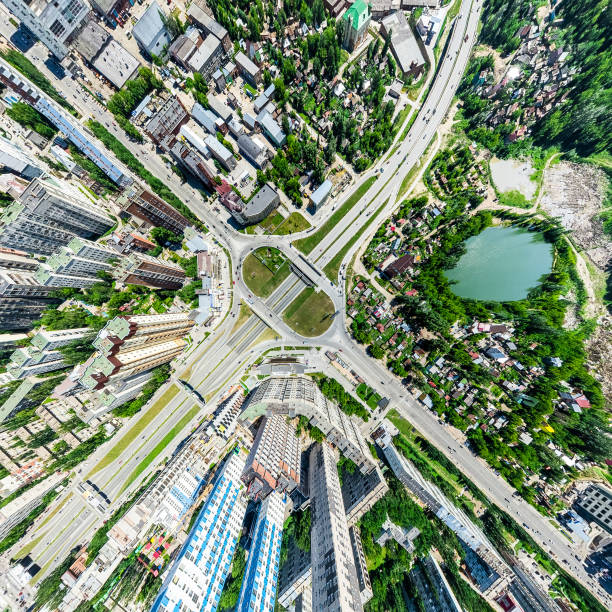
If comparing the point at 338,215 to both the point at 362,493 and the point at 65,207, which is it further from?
the point at 362,493

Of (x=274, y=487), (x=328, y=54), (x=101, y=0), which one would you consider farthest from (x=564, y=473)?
(x=101, y=0)

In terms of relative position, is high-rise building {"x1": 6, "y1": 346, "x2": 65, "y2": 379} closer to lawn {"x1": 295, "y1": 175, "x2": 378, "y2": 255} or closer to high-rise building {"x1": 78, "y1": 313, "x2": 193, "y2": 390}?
high-rise building {"x1": 78, "y1": 313, "x2": 193, "y2": 390}

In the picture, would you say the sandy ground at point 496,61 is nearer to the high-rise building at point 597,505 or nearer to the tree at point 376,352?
the tree at point 376,352

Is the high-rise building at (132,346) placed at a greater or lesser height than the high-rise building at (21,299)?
greater

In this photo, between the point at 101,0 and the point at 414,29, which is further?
the point at 414,29

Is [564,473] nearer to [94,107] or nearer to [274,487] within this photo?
[274,487]

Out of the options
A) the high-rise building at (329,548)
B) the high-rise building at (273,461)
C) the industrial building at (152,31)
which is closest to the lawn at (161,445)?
the high-rise building at (273,461)

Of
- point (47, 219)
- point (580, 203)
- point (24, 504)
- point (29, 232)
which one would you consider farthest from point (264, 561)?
point (580, 203)
